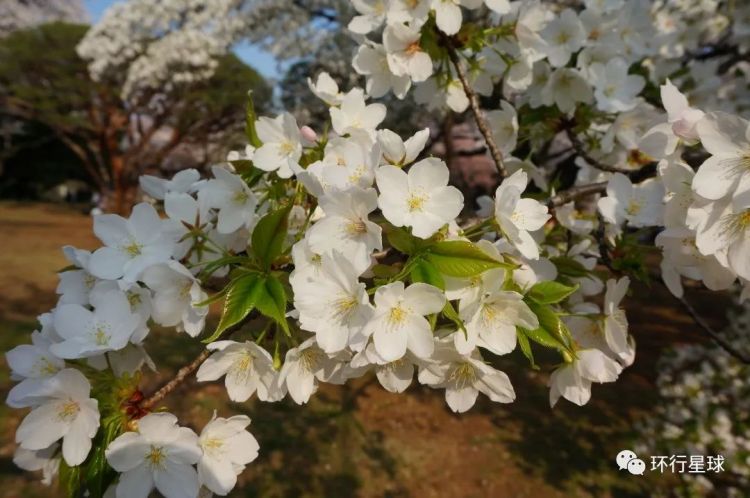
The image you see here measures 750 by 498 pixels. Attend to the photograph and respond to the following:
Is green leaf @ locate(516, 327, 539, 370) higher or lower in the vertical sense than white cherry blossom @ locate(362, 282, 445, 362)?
lower

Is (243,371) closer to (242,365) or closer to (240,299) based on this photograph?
(242,365)

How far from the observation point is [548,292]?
1069 millimetres

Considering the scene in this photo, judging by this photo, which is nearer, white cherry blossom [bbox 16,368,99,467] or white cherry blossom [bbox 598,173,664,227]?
white cherry blossom [bbox 16,368,99,467]

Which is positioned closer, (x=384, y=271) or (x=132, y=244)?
(x=384, y=271)

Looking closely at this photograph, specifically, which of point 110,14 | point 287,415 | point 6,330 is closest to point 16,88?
point 110,14

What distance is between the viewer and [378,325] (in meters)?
0.89

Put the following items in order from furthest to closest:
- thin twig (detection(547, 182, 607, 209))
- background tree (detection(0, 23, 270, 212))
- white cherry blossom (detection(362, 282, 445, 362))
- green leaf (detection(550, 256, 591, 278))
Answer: background tree (detection(0, 23, 270, 212))
thin twig (detection(547, 182, 607, 209))
green leaf (detection(550, 256, 591, 278))
white cherry blossom (detection(362, 282, 445, 362))

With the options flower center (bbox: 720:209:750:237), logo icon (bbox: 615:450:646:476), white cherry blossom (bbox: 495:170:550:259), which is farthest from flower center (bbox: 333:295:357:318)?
logo icon (bbox: 615:450:646:476)

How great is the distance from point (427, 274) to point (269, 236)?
0.32m

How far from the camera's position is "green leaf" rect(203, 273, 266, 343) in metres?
0.94

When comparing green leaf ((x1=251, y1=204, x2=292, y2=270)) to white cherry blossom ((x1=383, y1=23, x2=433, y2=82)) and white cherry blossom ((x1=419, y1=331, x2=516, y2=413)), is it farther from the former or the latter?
white cherry blossom ((x1=383, y1=23, x2=433, y2=82))

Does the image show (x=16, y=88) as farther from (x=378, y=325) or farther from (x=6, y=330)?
(x=378, y=325)

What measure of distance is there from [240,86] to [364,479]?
13088 millimetres

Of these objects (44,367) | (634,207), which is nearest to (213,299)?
(44,367)
